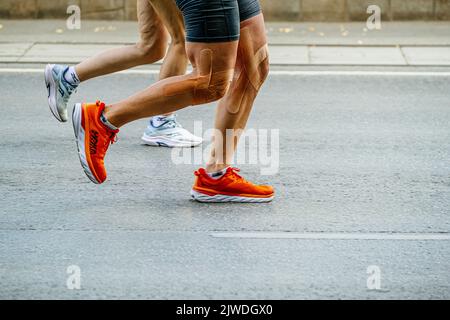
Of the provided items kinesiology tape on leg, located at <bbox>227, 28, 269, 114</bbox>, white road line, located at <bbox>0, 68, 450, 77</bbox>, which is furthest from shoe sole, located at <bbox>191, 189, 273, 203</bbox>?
white road line, located at <bbox>0, 68, 450, 77</bbox>

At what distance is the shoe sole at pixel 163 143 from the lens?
7711mm

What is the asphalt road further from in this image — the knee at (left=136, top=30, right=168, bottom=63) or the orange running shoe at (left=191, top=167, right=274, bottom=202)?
Result: the knee at (left=136, top=30, right=168, bottom=63)

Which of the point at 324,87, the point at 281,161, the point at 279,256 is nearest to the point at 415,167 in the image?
the point at 281,161

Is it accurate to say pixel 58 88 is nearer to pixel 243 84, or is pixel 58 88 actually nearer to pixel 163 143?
pixel 163 143

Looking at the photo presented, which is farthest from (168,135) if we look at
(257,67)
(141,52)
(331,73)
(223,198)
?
(331,73)

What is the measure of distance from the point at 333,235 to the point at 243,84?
39.1 inches

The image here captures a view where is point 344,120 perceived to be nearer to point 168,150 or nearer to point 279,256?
point 168,150

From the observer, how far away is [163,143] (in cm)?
776

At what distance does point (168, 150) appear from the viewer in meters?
7.69

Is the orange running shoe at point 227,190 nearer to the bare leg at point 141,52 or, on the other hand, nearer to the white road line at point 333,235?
the white road line at point 333,235

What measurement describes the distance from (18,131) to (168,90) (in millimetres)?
2516

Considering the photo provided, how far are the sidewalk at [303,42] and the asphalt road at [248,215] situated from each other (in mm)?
2211

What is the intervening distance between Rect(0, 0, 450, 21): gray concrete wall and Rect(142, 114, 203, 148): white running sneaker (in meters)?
5.82

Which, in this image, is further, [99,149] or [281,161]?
[281,161]
